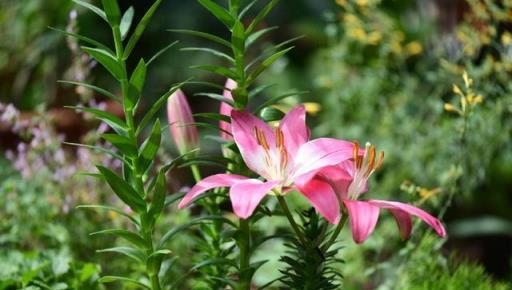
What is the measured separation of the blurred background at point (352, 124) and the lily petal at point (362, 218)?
12.4 inches

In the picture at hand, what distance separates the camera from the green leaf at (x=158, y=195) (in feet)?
2.40

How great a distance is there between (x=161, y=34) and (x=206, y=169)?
0.77 m

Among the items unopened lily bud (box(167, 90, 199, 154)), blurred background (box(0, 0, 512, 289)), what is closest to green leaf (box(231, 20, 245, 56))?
unopened lily bud (box(167, 90, 199, 154))

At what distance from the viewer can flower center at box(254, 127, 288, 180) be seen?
718 mm

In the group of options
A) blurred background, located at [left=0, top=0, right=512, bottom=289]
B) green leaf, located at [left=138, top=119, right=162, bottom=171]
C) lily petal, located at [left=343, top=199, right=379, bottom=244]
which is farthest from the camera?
blurred background, located at [left=0, top=0, right=512, bottom=289]

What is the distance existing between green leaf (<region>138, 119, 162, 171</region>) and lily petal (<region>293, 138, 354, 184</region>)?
127 millimetres

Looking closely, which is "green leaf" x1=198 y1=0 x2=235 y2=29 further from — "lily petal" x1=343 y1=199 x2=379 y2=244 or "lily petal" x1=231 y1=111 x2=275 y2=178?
"lily petal" x1=343 y1=199 x2=379 y2=244

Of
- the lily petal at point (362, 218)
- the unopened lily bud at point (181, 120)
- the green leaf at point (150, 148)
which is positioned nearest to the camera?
the lily petal at point (362, 218)

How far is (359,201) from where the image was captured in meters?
0.68

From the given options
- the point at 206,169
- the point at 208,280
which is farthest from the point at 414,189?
the point at 206,169

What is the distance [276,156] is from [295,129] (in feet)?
0.14

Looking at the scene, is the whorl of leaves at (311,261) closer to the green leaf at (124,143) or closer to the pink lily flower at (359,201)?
the pink lily flower at (359,201)

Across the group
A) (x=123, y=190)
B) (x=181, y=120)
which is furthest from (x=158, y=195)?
(x=181, y=120)

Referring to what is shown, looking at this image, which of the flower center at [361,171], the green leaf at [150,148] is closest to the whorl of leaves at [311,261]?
the flower center at [361,171]
